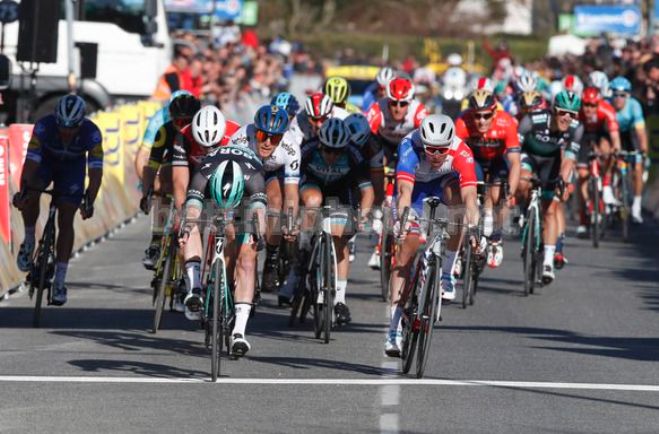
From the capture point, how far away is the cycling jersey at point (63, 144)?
1419cm

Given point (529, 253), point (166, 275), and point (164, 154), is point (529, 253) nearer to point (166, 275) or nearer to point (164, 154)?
point (164, 154)

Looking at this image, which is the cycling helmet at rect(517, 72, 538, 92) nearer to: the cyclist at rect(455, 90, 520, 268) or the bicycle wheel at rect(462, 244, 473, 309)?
the cyclist at rect(455, 90, 520, 268)

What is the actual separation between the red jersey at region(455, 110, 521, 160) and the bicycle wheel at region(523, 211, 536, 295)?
2.48 ft

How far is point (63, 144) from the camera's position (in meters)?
14.2

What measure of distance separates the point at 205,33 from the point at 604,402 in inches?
1175

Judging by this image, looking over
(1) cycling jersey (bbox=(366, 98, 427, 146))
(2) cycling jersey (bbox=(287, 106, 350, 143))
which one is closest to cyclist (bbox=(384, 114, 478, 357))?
(2) cycling jersey (bbox=(287, 106, 350, 143))

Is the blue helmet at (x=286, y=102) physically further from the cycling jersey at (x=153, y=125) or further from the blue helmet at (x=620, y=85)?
the blue helmet at (x=620, y=85)

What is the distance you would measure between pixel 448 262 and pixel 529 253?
323 cm

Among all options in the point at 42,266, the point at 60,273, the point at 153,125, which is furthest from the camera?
the point at 153,125

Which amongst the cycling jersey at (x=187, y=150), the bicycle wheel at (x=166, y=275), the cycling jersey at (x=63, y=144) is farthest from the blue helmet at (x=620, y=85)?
the bicycle wheel at (x=166, y=275)

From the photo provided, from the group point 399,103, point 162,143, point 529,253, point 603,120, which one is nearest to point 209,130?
point 162,143

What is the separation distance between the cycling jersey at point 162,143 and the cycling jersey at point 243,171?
231 cm

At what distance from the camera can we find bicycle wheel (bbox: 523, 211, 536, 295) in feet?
54.3

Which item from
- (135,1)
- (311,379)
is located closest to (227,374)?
(311,379)
